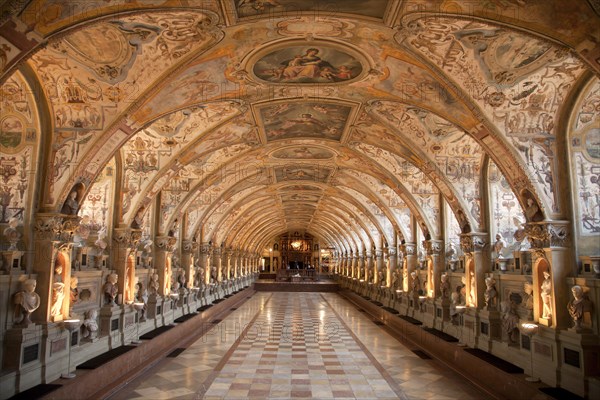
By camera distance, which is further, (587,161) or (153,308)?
(153,308)

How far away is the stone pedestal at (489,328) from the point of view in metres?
12.7

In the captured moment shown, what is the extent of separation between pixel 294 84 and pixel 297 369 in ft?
25.1

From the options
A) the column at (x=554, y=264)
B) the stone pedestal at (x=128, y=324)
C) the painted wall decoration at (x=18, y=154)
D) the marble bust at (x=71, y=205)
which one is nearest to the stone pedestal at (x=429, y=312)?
the column at (x=554, y=264)

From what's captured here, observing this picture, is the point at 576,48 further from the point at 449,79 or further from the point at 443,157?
the point at 443,157

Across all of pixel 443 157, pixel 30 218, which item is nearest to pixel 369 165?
pixel 443 157

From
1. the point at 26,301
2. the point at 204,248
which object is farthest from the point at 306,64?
the point at 204,248

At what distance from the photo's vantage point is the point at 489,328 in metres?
12.8

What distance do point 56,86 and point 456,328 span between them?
1361 centimetres

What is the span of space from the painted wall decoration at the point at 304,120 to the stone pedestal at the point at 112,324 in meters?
7.26

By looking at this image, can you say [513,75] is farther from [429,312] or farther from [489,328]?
[429,312]

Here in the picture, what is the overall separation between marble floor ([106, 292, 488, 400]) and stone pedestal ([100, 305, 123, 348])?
155 centimetres

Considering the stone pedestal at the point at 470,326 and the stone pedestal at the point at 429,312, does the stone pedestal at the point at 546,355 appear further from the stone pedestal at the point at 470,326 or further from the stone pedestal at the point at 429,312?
the stone pedestal at the point at 429,312

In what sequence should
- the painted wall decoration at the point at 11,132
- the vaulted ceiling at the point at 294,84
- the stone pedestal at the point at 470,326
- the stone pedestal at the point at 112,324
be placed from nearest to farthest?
the vaulted ceiling at the point at 294,84
the painted wall decoration at the point at 11,132
the stone pedestal at the point at 112,324
the stone pedestal at the point at 470,326

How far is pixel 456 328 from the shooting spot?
15.4 m
